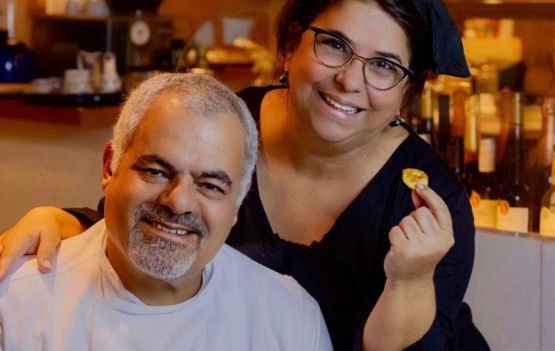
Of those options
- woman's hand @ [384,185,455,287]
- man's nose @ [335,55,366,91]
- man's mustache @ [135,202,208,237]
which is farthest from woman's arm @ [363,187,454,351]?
man's mustache @ [135,202,208,237]

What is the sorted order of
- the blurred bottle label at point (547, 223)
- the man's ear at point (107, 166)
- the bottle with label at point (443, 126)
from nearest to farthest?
1. the man's ear at point (107, 166)
2. the blurred bottle label at point (547, 223)
3. the bottle with label at point (443, 126)

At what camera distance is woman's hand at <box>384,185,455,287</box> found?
1.55 meters

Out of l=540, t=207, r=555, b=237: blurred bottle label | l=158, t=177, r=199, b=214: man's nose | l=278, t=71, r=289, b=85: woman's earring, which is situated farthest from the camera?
l=540, t=207, r=555, b=237: blurred bottle label

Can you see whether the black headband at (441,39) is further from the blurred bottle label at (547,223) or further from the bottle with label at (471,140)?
the bottle with label at (471,140)

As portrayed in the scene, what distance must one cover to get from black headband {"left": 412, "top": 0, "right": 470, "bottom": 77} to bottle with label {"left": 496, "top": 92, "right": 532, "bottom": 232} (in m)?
0.67

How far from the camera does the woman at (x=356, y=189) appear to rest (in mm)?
1613

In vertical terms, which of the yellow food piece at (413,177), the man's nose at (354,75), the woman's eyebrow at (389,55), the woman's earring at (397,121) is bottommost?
the yellow food piece at (413,177)

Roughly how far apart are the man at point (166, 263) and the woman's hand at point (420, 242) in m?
0.19

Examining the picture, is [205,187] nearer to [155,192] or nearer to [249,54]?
[155,192]

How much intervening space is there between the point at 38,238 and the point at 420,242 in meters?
0.66

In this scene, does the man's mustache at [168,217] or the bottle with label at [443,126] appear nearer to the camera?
the man's mustache at [168,217]

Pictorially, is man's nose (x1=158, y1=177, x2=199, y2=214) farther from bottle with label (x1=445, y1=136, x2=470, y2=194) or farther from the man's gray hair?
bottle with label (x1=445, y1=136, x2=470, y2=194)

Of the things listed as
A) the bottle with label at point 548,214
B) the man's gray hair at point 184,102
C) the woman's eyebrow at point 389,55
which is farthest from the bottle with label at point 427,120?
the man's gray hair at point 184,102

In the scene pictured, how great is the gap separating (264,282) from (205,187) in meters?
0.27
